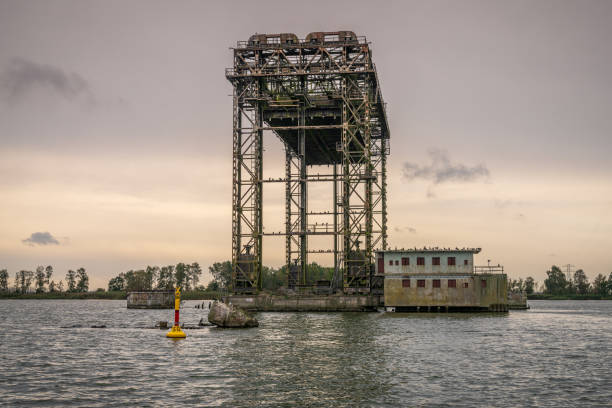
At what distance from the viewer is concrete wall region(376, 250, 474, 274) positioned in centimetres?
7088

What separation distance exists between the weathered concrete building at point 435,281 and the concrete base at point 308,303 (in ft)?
12.0

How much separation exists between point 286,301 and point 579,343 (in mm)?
40514

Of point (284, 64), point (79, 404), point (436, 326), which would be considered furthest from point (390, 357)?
point (284, 64)

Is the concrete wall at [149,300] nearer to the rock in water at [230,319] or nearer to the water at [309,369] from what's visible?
the rock in water at [230,319]

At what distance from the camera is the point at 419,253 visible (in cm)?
7162

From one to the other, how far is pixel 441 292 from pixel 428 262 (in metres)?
3.89

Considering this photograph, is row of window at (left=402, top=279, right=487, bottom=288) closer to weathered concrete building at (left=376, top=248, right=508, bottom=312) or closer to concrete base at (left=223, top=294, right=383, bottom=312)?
weathered concrete building at (left=376, top=248, right=508, bottom=312)

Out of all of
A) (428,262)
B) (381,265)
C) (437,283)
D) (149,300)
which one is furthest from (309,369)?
(149,300)

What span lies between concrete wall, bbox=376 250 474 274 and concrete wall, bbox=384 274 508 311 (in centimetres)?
72

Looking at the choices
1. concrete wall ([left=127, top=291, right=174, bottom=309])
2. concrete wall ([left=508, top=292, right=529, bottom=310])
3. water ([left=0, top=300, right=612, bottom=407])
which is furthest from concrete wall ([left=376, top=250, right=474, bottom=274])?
concrete wall ([left=127, top=291, right=174, bottom=309])

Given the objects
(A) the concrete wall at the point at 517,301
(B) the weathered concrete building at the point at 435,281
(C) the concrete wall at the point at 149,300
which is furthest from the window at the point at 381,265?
(C) the concrete wall at the point at 149,300

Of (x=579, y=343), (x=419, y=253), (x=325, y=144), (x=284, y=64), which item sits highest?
(x=284, y=64)

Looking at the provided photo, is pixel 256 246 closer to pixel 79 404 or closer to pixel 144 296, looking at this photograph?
pixel 144 296

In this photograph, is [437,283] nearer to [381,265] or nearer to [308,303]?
[381,265]
